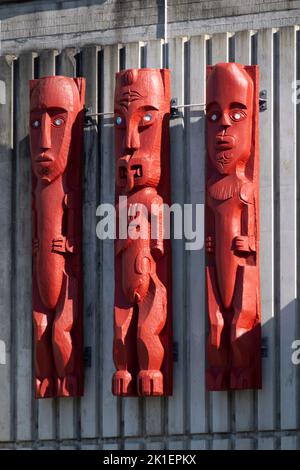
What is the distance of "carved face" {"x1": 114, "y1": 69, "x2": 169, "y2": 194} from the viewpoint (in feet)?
142

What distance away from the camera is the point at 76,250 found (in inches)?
1737

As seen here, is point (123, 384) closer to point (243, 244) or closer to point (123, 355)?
point (123, 355)

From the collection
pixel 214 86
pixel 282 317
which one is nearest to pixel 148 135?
pixel 214 86

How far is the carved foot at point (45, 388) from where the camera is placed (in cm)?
4381

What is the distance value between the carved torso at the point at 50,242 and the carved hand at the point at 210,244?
2887 mm

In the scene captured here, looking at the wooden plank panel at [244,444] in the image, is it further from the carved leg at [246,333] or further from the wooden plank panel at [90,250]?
the wooden plank panel at [90,250]

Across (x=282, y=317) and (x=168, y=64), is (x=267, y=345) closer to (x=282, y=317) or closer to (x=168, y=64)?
(x=282, y=317)

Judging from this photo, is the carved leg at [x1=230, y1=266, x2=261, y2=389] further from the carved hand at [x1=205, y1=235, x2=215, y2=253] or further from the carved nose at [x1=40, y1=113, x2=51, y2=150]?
the carved nose at [x1=40, y1=113, x2=51, y2=150]

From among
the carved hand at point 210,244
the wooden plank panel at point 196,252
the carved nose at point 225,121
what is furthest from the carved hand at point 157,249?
the carved nose at point 225,121

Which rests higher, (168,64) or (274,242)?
(168,64)

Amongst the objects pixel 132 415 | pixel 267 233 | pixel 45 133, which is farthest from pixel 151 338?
pixel 45 133

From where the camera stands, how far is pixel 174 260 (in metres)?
43.7

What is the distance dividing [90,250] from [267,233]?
11.7 ft
